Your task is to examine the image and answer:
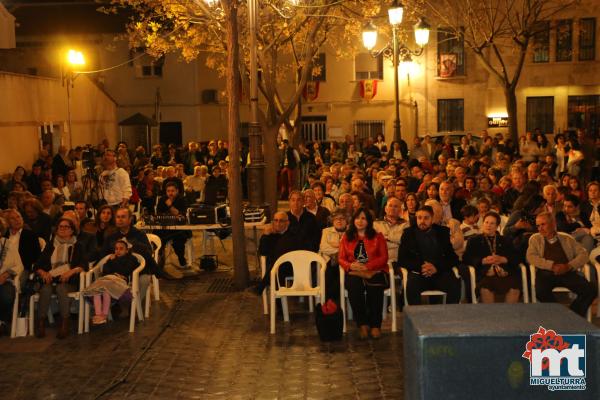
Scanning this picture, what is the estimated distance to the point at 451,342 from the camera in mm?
4918

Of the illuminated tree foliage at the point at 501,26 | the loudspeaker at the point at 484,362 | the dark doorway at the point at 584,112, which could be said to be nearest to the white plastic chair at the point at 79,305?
the loudspeaker at the point at 484,362

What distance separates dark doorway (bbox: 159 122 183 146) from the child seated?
97.8 feet

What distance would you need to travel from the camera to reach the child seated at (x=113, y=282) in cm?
1096

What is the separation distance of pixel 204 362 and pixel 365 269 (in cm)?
224

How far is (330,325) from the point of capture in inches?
396

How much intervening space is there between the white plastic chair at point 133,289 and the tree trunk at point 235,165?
209 cm

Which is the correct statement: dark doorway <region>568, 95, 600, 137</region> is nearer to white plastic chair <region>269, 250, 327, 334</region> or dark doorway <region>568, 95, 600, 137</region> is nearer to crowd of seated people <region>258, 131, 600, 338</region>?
crowd of seated people <region>258, 131, 600, 338</region>

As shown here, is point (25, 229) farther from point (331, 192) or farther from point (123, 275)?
point (331, 192)

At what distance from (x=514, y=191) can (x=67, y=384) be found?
8.65 metres

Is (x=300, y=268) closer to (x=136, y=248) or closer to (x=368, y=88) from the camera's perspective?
(x=136, y=248)

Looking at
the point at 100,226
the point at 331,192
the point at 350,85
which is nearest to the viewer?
the point at 100,226

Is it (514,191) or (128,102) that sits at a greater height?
(128,102)

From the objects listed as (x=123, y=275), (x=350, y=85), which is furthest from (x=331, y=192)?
(x=350, y=85)
